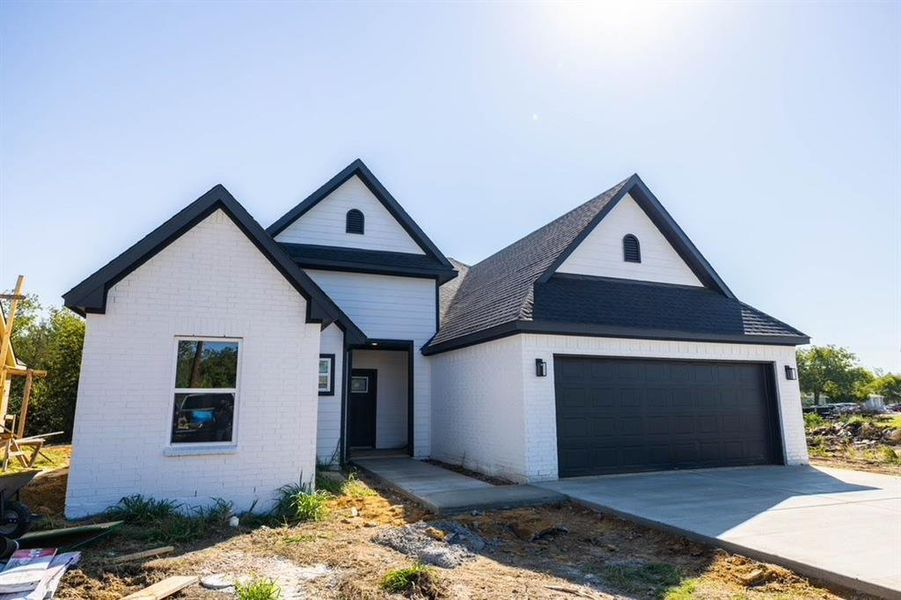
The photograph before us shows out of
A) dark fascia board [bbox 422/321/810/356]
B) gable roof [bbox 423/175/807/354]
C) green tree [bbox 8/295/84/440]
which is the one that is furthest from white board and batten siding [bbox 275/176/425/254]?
green tree [bbox 8/295/84/440]

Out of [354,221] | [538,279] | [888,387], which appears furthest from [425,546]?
[888,387]

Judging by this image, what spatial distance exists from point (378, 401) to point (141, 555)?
9.41 meters

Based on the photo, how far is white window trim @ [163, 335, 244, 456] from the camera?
7.07 meters

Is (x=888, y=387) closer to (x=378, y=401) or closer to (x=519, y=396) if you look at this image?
(x=378, y=401)

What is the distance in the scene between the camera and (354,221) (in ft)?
45.9

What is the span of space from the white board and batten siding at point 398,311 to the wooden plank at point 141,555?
8052 millimetres

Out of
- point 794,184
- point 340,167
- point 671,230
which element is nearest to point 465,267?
Result: point 340,167

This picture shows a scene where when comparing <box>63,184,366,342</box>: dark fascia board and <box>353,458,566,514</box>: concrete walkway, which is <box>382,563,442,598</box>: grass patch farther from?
<box>63,184,366,342</box>: dark fascia board

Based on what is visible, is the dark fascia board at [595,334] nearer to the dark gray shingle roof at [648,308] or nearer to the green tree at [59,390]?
the dark gray shingle roof at [648,308]

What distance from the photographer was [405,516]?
7375mm

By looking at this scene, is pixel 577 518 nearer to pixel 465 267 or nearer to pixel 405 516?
pixel 405 516

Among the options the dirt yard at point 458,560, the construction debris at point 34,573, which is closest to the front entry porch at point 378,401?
the dirt yard at point 458,560

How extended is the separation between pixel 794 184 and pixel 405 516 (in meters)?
11.1

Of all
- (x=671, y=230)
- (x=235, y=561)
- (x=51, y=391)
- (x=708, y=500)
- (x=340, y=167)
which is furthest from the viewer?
(x=51, y=391)
